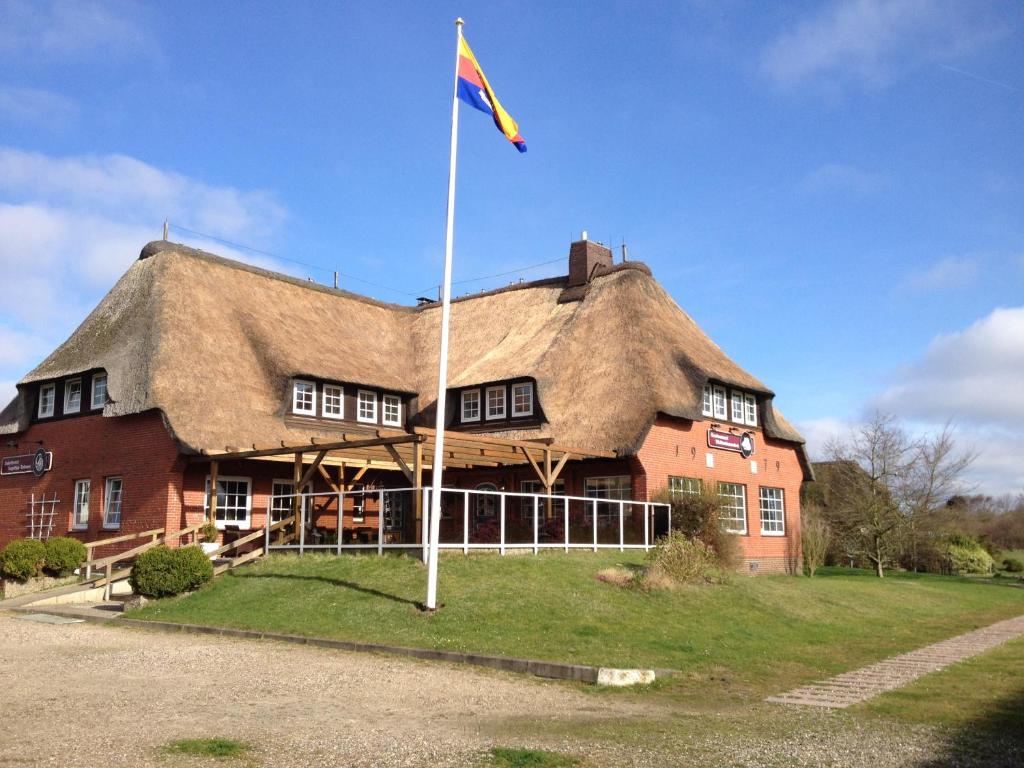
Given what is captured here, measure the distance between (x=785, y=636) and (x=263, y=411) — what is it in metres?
15.8

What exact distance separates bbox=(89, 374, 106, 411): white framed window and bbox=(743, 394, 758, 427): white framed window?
66.0ft

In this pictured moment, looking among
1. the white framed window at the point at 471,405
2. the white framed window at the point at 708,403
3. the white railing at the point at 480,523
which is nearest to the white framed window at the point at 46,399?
the white railing at the point at 480,523

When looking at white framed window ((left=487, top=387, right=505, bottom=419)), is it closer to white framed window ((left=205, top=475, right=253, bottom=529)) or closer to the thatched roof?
the thatched roof

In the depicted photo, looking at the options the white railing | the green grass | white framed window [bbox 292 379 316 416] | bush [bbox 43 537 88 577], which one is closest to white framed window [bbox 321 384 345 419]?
white framed window [bbox 292 379 316 416]

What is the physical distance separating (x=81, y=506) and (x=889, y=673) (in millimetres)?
22500

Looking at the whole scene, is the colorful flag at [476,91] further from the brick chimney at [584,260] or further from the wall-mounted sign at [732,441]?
the brick chimney at [584,260]

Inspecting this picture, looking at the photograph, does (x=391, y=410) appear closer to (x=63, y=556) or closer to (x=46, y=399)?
(x=46, y=399)

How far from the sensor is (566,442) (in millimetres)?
25672

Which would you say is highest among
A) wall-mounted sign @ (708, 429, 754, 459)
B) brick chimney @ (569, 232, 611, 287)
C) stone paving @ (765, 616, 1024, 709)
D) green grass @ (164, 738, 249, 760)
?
brick chimney @ (569, 232, 611, 287)

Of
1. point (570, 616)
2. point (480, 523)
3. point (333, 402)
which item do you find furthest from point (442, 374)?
point (333, 402)

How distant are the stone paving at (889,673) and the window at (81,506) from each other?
70.8ft

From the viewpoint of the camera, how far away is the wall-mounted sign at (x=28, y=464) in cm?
2714

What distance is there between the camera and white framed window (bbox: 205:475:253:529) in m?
24.3

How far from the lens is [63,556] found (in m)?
21.8
